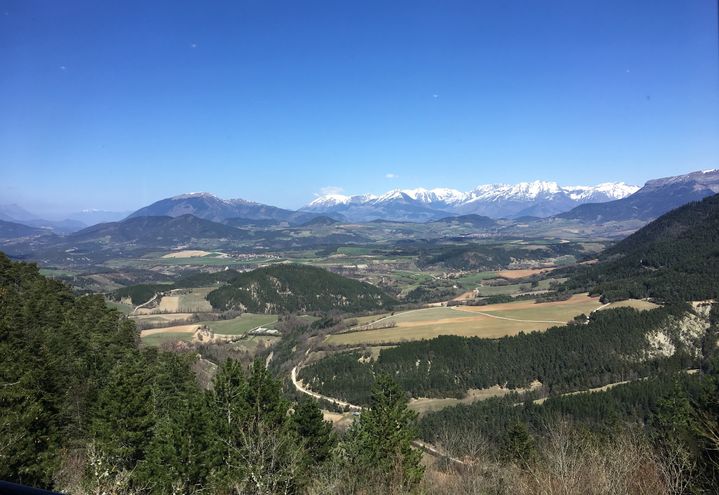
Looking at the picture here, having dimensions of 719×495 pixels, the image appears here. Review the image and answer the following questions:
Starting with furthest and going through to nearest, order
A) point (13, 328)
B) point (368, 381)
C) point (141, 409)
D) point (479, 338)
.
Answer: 1. point (479, 338)
2. point (368, 381)
3. point (13, 328)
4. point (141, 409)

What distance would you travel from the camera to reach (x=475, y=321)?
325ft

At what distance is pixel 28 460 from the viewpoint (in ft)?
58.0

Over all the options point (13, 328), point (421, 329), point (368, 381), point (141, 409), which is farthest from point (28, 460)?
point (421, 329)

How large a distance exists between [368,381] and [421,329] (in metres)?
26.3

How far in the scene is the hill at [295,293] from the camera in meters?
146

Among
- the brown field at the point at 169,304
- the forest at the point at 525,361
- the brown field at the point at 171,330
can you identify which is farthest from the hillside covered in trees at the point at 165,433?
the brown field at the point at 169,304

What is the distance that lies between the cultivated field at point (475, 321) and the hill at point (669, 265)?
14326 millimetres

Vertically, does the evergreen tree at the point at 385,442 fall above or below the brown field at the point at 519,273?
above

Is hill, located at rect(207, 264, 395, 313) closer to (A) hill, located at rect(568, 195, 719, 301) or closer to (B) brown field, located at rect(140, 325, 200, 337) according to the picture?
(B) brown field, located at rect(140, 325, 200, 337)

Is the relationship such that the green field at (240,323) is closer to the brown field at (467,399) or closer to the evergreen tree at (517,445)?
the brown field at (467,399)

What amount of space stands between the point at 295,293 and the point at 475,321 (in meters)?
74.1

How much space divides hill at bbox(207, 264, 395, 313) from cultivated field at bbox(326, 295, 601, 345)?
121 feet

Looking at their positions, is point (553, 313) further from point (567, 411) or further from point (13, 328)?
point (13, 328)

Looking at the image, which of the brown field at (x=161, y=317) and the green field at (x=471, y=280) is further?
the green field at (x=471, y=280)
